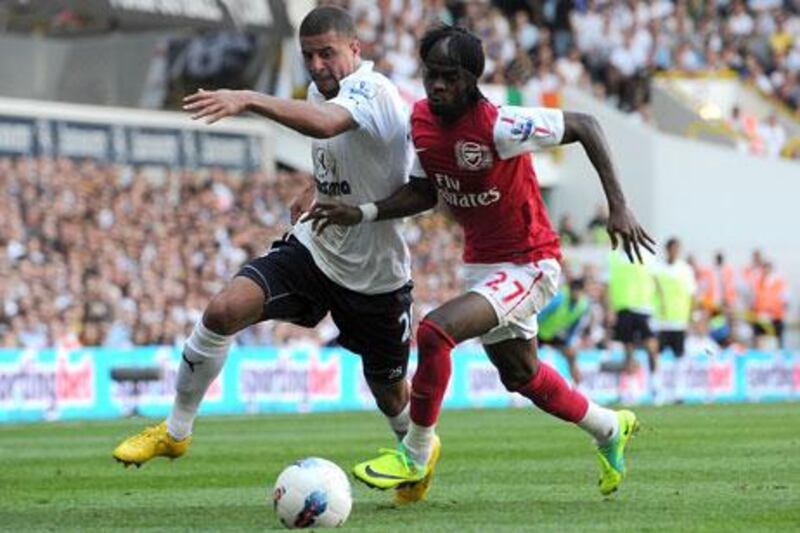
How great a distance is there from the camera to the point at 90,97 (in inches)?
1297

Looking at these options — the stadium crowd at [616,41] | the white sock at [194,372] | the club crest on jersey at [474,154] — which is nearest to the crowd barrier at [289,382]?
the stadium crowd at [616,41]

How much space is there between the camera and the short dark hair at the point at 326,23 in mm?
10906

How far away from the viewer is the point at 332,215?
1070 cm

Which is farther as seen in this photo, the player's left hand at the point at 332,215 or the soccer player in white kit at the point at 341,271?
the soccer player in white kit at the point at 341,271

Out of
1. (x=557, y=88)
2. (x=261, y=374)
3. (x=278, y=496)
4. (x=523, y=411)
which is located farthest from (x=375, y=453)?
(x=557, y=88)

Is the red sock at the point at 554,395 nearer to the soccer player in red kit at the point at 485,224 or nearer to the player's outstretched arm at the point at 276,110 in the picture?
the soccer player in red kit at the point at 485,224

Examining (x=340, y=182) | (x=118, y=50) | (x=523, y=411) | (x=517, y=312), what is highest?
(x=118, y=50)

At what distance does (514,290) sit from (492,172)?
60 cm

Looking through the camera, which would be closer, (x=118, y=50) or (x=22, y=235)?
(x=22, y=235)

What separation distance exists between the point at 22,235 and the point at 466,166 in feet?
52.5

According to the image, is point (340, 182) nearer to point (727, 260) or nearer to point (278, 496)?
point (278, 496)

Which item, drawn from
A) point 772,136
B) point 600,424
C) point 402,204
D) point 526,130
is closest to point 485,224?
point 402,204

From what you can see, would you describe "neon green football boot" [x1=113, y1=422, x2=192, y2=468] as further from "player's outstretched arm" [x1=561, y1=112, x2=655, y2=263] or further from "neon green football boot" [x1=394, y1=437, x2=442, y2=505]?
"player's outstretched arm" [x1=561, y1=112, x2=655, y2=263]

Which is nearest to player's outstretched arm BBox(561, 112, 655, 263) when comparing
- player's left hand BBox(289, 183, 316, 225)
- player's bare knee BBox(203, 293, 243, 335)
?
player's left hand BBox(289, 183, 316, 225)
